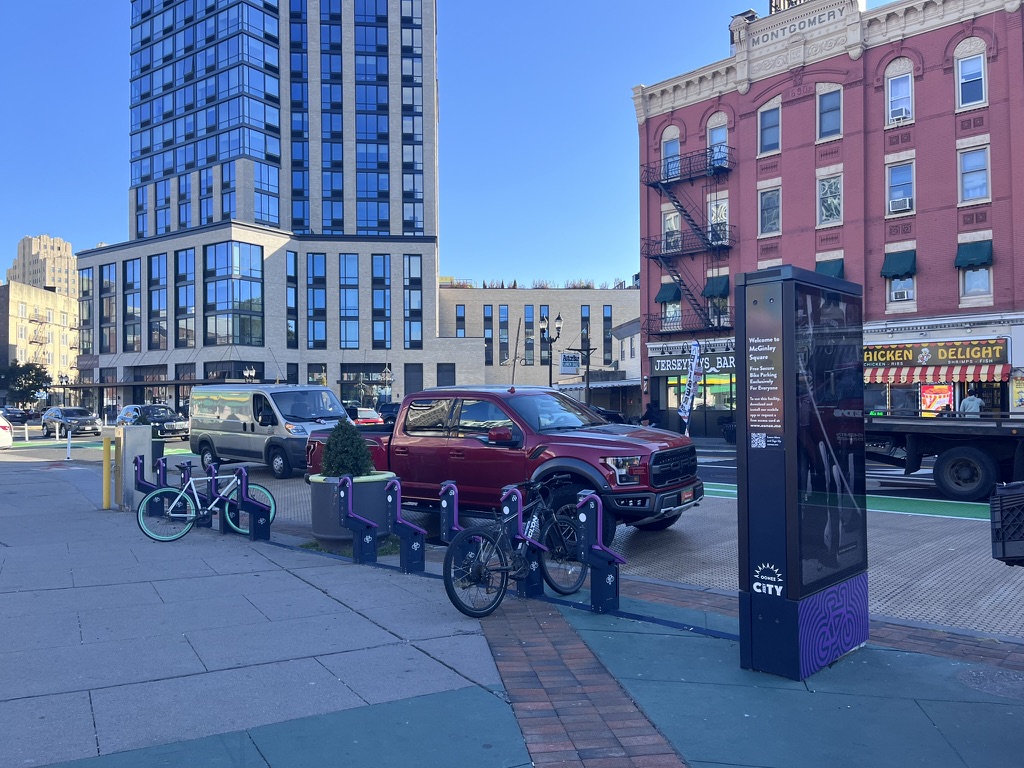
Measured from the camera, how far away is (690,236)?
113 ft

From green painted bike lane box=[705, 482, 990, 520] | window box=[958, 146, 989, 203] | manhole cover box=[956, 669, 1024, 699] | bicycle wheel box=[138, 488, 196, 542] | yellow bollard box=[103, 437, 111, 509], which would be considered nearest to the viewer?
manhole cover box=[956, 669, 1024, 699]

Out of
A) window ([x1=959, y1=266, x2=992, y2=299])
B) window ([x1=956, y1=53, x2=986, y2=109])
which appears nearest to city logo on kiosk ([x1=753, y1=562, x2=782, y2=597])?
window ([x1=959, y1=266, x2=992, y2=299])

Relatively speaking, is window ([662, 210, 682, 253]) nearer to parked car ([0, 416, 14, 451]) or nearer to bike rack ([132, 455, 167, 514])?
parked car ([0, 416, 14, 451])

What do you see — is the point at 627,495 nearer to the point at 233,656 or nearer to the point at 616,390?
the point at 233,656

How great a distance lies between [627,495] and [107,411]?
2668 inches

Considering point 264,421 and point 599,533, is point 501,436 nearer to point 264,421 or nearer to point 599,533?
point 599,533

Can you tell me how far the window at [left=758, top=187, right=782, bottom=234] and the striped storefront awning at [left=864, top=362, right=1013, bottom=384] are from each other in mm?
6500

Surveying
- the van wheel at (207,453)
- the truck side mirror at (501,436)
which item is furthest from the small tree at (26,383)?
the truck side mirror at (501,436)

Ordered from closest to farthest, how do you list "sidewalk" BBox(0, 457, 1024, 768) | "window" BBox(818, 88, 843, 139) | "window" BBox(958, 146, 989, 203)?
"sidewalk" BBox(0, 457, 1024, 768) < "window" BBox(958, 146, 989, 203) < "window" BBox(818, 88, 843, 139)

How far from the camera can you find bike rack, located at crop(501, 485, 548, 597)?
676cm

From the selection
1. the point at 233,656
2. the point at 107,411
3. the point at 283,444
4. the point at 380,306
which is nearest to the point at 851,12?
the point at 283,444

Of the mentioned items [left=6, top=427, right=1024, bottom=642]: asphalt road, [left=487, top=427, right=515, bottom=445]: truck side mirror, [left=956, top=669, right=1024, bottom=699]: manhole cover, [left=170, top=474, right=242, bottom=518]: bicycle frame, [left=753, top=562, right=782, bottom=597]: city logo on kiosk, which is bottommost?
[left=6, top=427, right=1024, bottom=642]: asphalt road

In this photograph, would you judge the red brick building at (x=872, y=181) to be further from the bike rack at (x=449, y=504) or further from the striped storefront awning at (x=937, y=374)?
the bike rack at (x=449, y=504)

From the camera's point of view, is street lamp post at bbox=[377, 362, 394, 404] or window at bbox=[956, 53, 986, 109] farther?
street lamp post at bbox=[377, 362, 394, 404]
